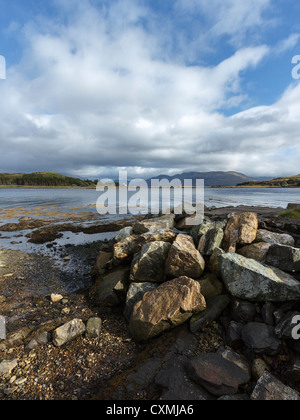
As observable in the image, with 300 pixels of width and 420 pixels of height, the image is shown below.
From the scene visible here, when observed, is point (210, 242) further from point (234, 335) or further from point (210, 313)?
point (234, 335)

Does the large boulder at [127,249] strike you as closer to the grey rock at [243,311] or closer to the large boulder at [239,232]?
the large boulder at [239,232]

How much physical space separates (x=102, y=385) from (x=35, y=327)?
380cm

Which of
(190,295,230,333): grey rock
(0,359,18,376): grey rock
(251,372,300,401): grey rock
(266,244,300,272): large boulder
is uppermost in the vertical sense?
(266,244,300,272): large boulder

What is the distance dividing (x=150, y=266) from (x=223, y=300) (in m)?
3.07

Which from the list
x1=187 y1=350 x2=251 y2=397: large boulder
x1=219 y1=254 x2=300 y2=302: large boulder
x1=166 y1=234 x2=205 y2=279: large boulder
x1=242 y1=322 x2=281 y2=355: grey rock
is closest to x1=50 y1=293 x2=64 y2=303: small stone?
x1=166 y1=234 x2=205 y2=279: large boulder

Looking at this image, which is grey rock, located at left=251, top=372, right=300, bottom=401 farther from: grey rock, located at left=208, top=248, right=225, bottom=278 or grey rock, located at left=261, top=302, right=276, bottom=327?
grey rock, located at left=208, top=248, right=225, bottom=278

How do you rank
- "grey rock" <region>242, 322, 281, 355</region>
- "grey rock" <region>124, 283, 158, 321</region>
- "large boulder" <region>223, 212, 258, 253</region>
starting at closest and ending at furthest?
"grey rock" <region>242, 322, 281, 355</region>
"grey rock" <region>124, 283, 158, 321</region>
"large boulder" <region>223, 212, 258, 253</region>

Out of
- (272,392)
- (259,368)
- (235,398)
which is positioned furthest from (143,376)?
(272,392)

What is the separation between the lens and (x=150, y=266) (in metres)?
8.55

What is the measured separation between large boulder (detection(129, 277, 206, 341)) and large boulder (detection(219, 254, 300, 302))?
47.1 inches

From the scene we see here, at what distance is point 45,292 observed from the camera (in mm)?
10359

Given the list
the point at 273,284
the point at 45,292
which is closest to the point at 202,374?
the point at 273,284

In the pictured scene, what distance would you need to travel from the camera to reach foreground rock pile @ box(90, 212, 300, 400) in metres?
4.73

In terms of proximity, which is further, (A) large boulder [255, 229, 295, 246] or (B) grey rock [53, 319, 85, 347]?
(A) large boulder [255, 229, 295, 246]
